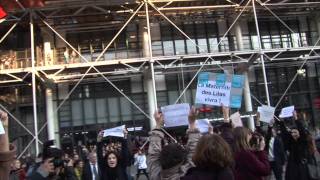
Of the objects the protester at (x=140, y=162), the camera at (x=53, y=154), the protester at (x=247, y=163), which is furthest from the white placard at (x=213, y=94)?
the protester at (x=140, y=162)

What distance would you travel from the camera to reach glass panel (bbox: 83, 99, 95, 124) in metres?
23.3

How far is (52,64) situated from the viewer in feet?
70.7

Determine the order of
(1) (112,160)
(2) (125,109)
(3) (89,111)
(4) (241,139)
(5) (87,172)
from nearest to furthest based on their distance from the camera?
(4) (241,139), (1) (112,160), (5) (87,172), (3) (89,111), (2) (125,109)

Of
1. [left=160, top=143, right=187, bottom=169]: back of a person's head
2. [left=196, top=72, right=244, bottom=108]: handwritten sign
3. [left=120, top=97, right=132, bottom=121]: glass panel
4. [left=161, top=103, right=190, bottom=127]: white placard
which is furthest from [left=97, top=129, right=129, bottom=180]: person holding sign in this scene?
[left=120, top=97, right=132, bottom=121]: glass panel

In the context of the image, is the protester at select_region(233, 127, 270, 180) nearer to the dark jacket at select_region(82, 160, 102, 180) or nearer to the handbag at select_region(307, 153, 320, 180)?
the handbag at select_region(307, 153, 320, 180)

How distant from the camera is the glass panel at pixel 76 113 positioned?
23219 mm

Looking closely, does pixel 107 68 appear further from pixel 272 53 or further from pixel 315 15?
pixel 315 15

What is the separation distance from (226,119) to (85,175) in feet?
14.9

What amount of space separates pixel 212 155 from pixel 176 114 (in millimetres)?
4554

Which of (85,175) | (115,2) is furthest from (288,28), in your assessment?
(85,175)

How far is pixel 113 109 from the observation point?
23453 millimetres

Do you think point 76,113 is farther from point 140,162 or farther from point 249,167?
point 249,167

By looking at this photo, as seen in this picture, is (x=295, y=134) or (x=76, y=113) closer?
(x=295, y=134)

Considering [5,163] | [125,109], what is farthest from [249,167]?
[125,109]
